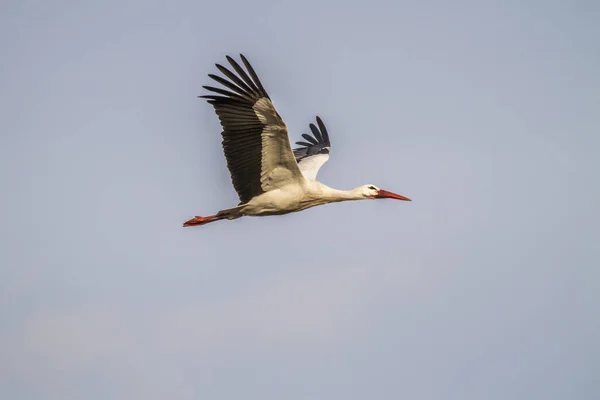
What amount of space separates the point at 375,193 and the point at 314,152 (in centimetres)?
254

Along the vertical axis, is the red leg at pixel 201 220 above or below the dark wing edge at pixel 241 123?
below

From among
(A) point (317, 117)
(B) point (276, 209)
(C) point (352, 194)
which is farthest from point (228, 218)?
(A) point (317, 117)

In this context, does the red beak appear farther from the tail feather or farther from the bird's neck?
the tail feather

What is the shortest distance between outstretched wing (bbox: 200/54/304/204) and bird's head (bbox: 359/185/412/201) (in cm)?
180

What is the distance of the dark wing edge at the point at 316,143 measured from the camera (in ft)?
74.5

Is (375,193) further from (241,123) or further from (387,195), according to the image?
(241,123)

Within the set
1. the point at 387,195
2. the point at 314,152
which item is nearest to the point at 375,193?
the point at 387,195

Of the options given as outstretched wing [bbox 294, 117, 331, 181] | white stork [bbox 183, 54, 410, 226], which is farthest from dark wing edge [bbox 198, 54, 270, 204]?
outstretched wing [bbox 294, 117, 331, 181]

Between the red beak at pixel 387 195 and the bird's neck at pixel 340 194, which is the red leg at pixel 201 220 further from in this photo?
the red beak at pixel 387 195

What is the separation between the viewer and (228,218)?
1991cm

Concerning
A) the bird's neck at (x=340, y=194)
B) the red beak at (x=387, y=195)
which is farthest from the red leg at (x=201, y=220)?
the red beak at (x=387, y=195)

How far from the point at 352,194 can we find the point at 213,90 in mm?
3555

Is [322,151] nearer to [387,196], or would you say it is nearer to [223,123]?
[387,196]

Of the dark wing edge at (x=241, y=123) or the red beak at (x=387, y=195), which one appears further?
the red beak at (x=387, y=195)
